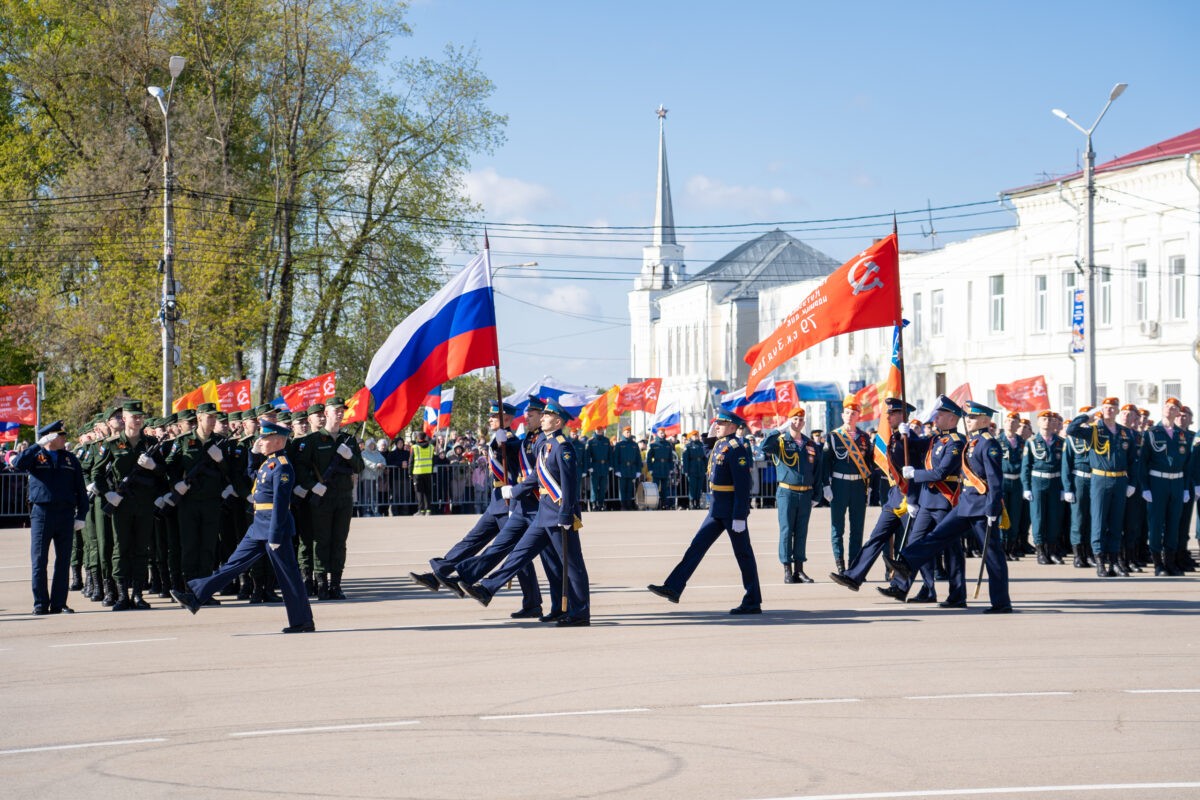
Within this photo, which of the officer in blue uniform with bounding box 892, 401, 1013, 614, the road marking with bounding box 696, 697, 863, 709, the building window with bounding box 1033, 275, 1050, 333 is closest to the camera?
the road marking with bounding box 696, 697, 863, 709

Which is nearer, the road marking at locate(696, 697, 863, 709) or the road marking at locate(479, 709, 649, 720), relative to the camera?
the road marking at locate(479, 709, 649, 720)

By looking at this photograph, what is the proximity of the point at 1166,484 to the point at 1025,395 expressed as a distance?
16863 mm

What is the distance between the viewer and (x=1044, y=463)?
760 inches

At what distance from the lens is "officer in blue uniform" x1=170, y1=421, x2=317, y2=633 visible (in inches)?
498

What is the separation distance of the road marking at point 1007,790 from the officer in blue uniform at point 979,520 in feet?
22.7

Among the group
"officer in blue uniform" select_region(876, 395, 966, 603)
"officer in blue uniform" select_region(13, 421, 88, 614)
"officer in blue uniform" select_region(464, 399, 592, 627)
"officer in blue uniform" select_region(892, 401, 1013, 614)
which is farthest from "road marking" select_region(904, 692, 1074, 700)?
"officer in blue uniform" select_region(13, 421, 88, 614)

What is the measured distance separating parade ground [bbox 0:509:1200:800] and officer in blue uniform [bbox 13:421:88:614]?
1.23ft

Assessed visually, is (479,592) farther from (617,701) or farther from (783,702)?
(783,702)

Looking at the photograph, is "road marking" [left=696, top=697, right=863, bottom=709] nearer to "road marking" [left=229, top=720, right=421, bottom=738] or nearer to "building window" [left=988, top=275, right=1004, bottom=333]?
"road marking" [left=229, top=720, right=421, bottom=738]

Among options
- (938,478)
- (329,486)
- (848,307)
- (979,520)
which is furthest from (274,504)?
(848,307)

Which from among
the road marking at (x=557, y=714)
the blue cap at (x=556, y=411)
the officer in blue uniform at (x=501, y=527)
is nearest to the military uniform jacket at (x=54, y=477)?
the officer in blue uniform at (x=501, y=527)

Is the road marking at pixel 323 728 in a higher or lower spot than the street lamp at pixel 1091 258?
lower

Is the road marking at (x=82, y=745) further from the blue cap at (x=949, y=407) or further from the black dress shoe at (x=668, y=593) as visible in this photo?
the blue cap at (x=949, y=407)

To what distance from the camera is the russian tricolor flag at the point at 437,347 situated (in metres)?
14.5
